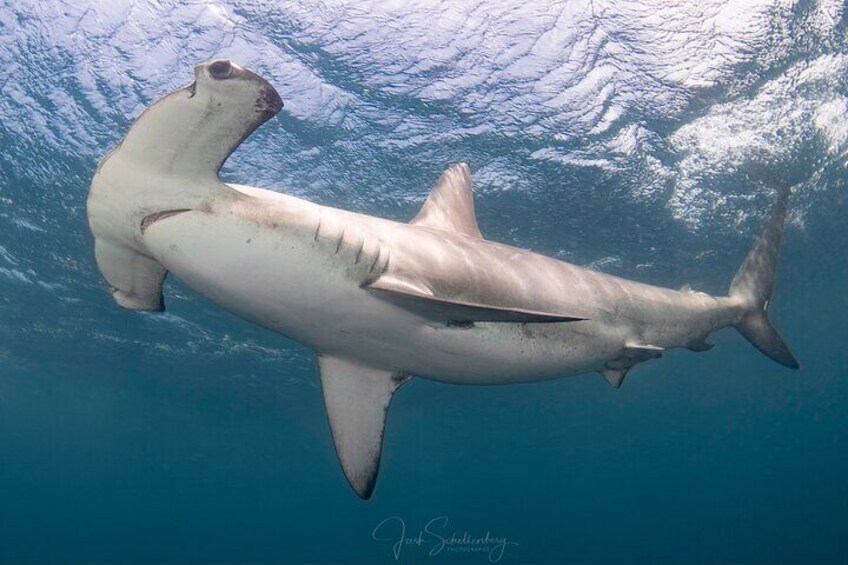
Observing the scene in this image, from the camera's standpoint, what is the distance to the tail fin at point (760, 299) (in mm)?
7688

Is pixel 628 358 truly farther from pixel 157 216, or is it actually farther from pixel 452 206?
pixel 157 216

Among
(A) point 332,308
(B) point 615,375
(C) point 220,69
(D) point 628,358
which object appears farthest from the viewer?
(B) point 615,375

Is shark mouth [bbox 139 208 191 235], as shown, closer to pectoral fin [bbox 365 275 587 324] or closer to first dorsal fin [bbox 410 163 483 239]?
pectoral fin [bbox 365 275 587 324]

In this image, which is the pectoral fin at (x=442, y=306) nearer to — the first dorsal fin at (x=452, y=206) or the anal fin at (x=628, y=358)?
the first dorsal fin at (x=452, y=206)

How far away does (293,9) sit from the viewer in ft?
31.8

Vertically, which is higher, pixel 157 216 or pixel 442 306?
pixel 157 216

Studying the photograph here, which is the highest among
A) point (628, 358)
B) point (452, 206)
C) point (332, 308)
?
point (452, 206)

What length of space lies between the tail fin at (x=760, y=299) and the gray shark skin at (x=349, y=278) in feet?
5.29

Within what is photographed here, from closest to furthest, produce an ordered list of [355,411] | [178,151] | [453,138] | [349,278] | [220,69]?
1. [220,69]
2. [178,151]
3. [349,278]
4. [355,411]
5. [453,138]

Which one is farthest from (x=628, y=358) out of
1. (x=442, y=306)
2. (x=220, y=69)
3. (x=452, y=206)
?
(x=220, y=69)

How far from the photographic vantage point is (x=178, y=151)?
3006mm

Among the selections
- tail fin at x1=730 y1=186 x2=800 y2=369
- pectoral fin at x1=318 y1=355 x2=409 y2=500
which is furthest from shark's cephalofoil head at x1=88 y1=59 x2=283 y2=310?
tail fin at x1=730 y1=186 x2=800 y2=369

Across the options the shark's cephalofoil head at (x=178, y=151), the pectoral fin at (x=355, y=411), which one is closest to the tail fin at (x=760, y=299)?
the pectoral fin at (x=355, y=411)

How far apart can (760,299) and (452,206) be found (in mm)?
4796
